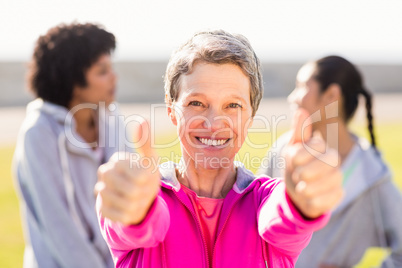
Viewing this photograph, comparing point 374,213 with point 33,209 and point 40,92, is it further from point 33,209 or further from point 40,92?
point 40,92

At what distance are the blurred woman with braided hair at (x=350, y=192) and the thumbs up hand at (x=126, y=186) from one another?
1790mm

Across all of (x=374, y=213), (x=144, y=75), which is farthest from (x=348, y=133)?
(x=144, y=75)

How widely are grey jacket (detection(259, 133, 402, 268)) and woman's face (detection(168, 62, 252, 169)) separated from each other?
1.51 m

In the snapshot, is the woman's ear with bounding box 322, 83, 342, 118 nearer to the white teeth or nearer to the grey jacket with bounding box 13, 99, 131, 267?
the grey jacket with bounding box 13, 99, 131, 267

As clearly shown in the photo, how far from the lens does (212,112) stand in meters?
1.42

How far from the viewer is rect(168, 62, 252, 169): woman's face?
1417mm

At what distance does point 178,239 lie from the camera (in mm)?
1364

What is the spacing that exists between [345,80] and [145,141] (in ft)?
8.32

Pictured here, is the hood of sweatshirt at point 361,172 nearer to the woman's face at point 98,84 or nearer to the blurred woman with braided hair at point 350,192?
→ the blurred woman with braided hair at point 350,192

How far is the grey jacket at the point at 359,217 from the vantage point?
2961 millimetres

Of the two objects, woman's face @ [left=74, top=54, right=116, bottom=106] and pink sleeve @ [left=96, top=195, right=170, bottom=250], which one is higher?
woman's face @ [left=74, top=54, right=116, bottom=106]

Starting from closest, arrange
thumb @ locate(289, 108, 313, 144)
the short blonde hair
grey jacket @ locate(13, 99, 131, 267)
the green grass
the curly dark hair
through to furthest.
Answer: thumb @ locate(289, 108, 313, 144), the short blonde hair, grey jacket @ locate(13, 99, 131, 267), the curly dark hair, the green grass

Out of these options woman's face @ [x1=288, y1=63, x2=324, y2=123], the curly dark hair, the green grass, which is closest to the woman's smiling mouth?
the green grass

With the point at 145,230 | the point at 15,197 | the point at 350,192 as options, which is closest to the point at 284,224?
the point at 145,230
